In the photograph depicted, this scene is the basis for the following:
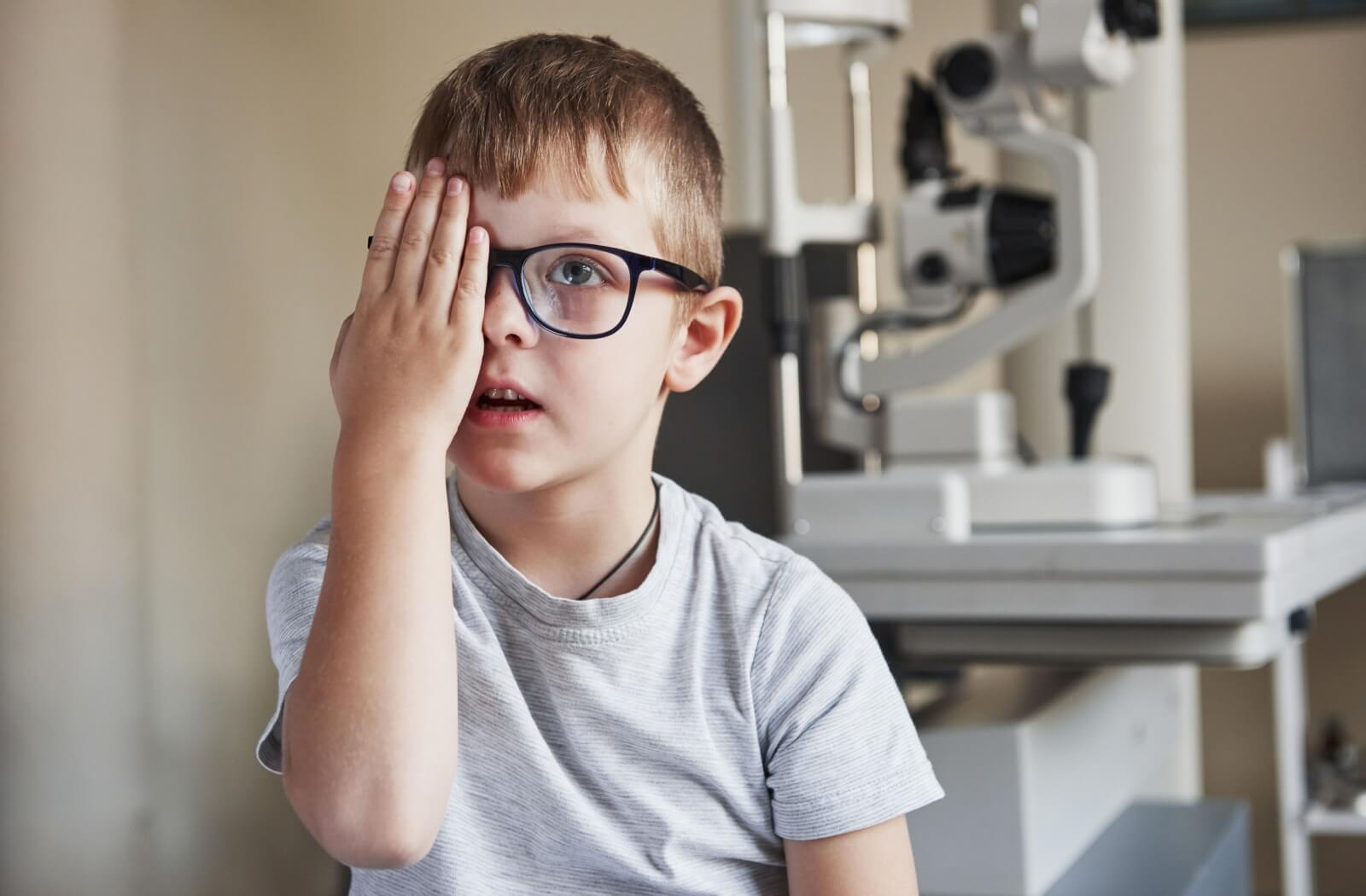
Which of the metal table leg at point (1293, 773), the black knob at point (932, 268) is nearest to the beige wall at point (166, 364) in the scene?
the black knob at point (932, 268)

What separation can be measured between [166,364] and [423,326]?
0.17m

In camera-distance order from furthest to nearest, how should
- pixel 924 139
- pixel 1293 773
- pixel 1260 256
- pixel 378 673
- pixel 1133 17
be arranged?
pixel 1260 256 < pixel 1293 773 < pixel 924 139 < pixel 1133 17 < pixel 378 673

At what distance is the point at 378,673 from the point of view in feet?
1.81

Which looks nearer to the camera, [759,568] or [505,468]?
[505,468]

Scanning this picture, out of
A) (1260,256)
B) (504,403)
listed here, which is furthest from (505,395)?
(1260,256)

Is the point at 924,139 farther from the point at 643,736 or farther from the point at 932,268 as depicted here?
the point at 643,736

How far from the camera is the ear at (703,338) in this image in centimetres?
70

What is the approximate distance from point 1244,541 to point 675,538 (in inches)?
21.5

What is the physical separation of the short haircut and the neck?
97 mm

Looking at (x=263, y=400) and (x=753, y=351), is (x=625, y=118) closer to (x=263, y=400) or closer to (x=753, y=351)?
(x=263, y=400)

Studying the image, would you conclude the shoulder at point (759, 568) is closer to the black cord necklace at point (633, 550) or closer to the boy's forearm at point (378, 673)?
the black cord necklace at point (633, 550)

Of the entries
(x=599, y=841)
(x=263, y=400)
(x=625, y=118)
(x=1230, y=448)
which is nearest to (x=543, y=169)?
(x=625, y=118)

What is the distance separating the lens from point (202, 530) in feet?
2.32

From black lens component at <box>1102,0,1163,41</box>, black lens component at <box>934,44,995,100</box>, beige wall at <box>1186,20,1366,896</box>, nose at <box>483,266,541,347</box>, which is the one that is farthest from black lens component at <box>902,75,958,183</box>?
beige wall at <box>1186,20,1366,896</box>
